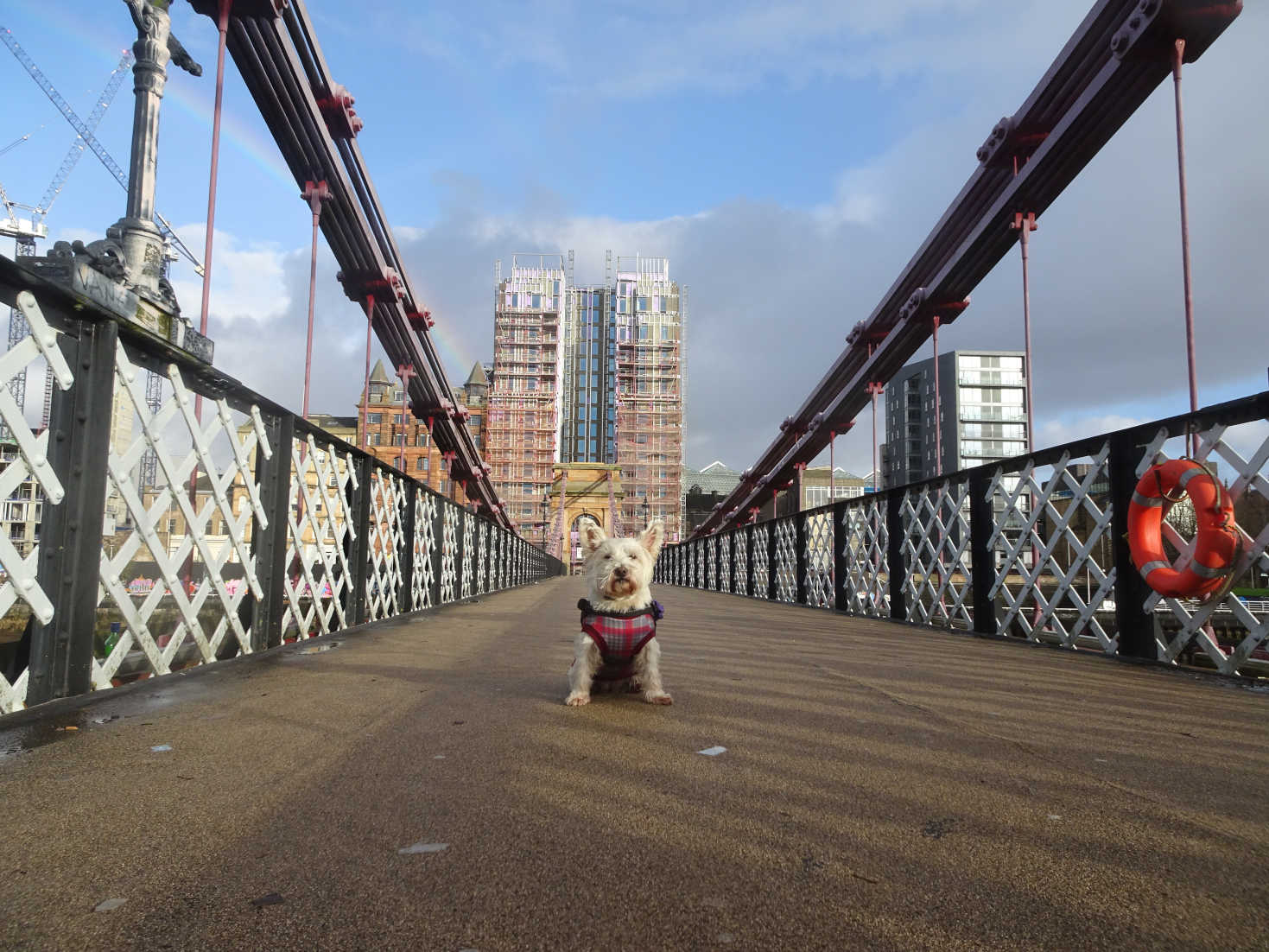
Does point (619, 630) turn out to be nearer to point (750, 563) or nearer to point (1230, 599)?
point (1230, 599)

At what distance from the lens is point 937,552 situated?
663 cm

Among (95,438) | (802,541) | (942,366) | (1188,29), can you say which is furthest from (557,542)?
(95,438)

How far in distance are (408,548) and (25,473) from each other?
15.7 feet

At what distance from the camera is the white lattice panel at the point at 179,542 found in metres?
2.62

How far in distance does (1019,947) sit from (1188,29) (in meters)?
10.5

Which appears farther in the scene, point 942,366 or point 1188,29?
point 942,366

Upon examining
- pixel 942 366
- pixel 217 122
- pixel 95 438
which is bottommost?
pixel 95 438

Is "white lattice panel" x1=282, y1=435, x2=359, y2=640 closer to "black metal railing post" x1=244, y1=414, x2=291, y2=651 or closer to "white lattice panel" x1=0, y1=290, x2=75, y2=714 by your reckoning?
"black metal railing post" x1=244, y1=414, x2=291, y2=651

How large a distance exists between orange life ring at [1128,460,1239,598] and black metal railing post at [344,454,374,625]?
4.62 meters

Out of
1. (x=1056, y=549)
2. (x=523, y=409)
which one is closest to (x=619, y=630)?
(x=1056, y=549)

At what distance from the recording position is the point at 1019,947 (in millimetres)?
943

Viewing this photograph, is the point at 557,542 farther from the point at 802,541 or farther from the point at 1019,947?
the point at 1019,947

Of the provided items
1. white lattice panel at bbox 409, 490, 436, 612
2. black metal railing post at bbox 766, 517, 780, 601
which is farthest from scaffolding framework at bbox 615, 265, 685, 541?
white lattice panel at bbox 409, 490, 436, 612

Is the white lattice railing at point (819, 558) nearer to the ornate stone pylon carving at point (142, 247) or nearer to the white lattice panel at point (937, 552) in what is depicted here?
the white lattice panel at point (937, 552)
